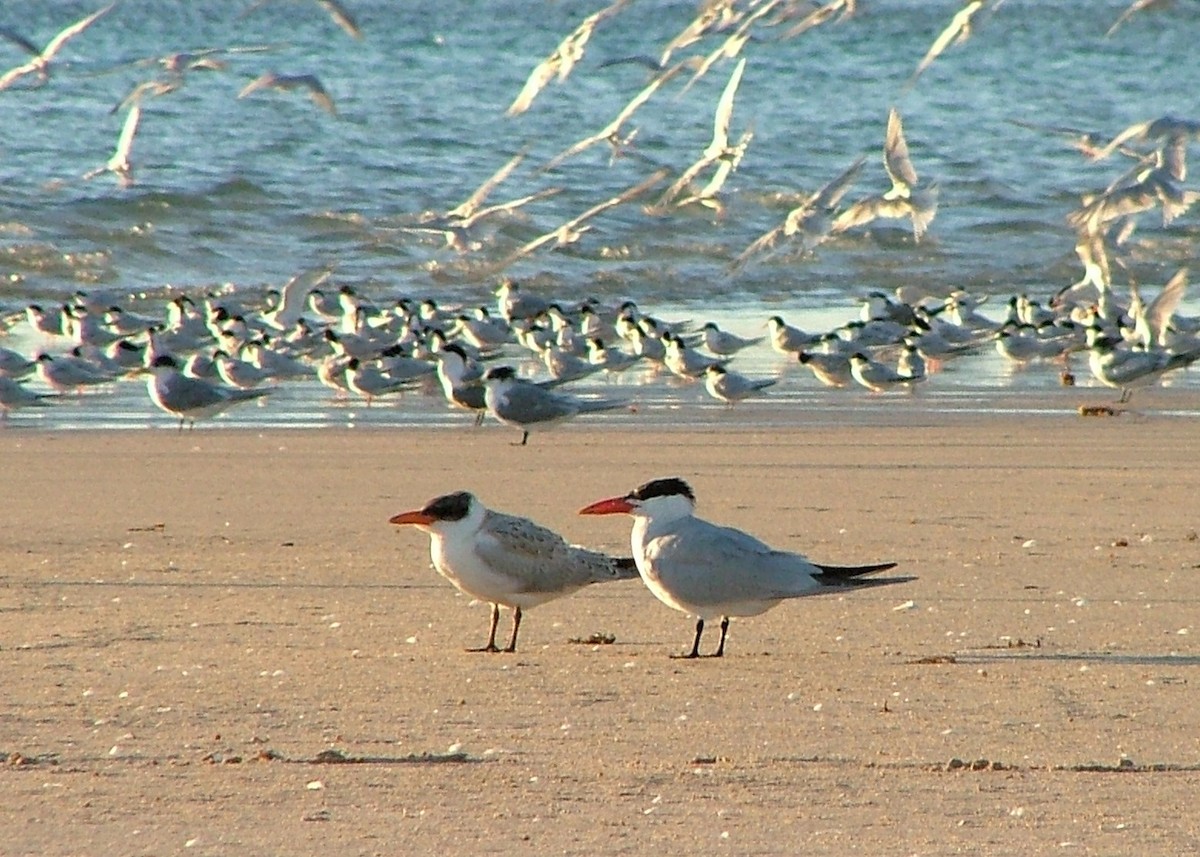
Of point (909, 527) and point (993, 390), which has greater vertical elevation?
point (909, 527)

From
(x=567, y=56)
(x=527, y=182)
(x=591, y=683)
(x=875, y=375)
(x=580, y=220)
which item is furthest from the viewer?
(x=527, y=182)

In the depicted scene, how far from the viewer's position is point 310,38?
2186 inches

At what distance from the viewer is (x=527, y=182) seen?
80.1 ft

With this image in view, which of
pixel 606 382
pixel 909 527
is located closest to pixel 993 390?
pixel 606 382

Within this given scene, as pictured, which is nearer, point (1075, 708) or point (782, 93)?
point (1075, 708)

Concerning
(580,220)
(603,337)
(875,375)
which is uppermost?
(580,220)

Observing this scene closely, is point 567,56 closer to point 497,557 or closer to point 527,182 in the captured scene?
point 497,557

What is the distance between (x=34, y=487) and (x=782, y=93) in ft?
126

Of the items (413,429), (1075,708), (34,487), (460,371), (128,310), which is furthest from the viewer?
(128,310)

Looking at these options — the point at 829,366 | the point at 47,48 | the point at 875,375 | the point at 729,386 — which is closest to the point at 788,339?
the point at 829,366

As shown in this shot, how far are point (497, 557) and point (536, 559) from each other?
0.43ft

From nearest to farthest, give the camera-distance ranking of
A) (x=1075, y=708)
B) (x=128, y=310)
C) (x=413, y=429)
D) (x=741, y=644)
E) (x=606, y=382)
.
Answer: (x=1075, y=708)
(x=741, y=644)
(x=413, y=429)
(x=606, y=382)
(x=128, y=310)

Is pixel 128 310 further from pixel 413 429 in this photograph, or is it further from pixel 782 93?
pixel 782 93

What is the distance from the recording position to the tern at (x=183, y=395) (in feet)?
46.5
